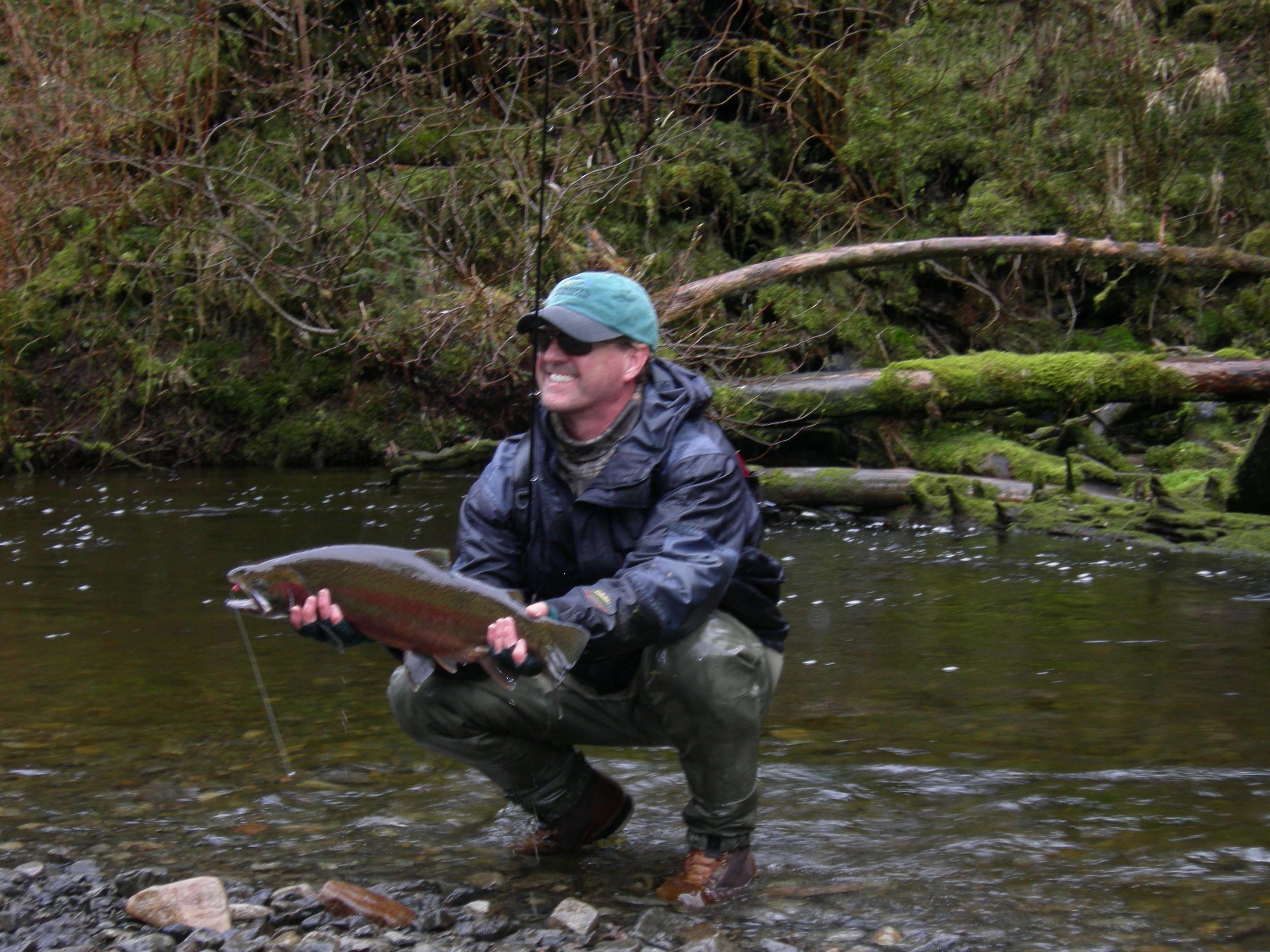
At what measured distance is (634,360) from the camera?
10.9 ft

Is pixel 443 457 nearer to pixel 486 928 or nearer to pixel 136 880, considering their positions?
pixel 136 880

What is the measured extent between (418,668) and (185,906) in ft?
2.54

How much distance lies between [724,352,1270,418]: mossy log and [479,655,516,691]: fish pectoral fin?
6765 mm

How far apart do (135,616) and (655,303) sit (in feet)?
15.3

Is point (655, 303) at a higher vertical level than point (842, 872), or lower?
higher

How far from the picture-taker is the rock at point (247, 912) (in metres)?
3.02

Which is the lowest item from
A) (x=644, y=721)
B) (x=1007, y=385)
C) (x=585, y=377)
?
(x=644, y=721)

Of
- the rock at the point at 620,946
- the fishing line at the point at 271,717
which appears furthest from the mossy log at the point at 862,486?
the rock at the point at 620,946

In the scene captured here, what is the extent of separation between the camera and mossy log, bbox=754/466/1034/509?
948cm

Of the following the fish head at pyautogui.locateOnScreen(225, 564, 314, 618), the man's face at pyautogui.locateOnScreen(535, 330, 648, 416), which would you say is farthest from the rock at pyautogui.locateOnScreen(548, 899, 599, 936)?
the man's face at pyautogui.locateOnScreen(535, 330, 648, 416)

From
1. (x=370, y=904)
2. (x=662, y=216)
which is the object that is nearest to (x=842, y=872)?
(x=370, y=904)

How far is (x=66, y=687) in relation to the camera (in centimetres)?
545

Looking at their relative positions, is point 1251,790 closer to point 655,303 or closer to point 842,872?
point 842,872

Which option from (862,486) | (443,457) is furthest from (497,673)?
(443,457)
